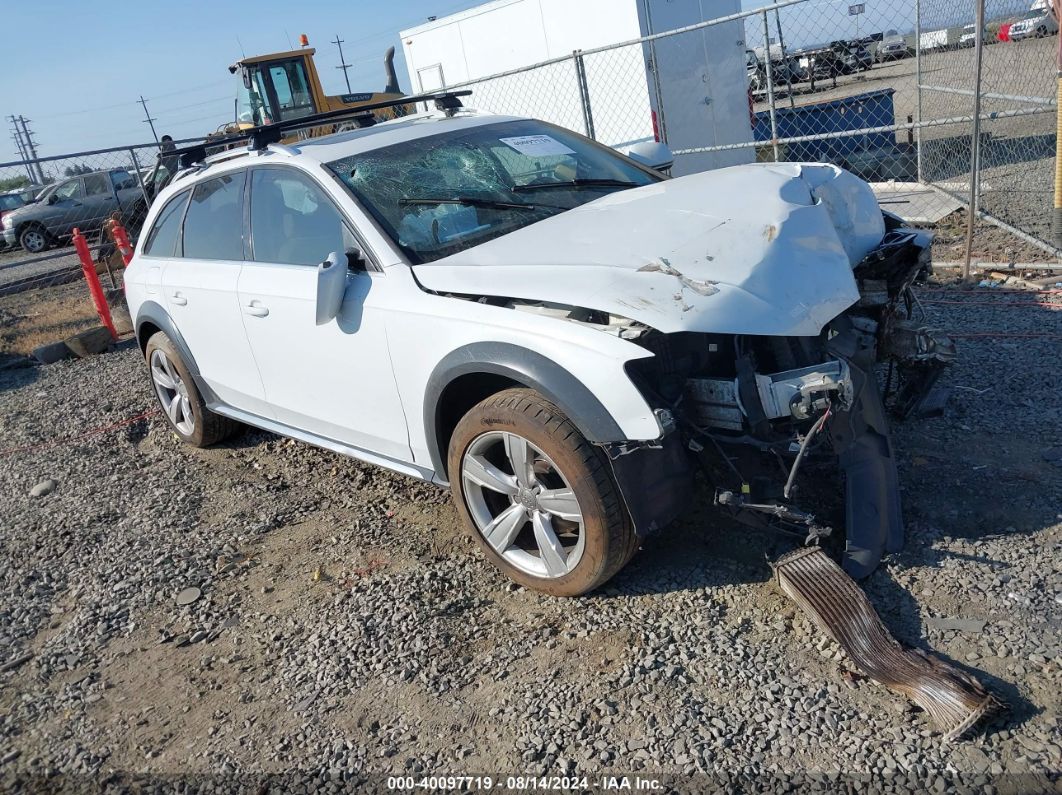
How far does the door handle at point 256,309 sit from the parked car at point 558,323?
0.02m

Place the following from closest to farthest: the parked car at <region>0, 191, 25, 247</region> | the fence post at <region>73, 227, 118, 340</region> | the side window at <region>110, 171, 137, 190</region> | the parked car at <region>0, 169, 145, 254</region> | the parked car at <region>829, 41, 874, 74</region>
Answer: the fence post at <region>73, 227, 118, 340</region>
the parked car at <region>829, 41, 874, 74</region>
the side window at <region>110, 171, 137, 190</region>
the parked car at <region>0, 169, 145, 254</region>
the parked car at <region>0, 191, 25, 247</region>

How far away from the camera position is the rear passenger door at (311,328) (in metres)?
3.70

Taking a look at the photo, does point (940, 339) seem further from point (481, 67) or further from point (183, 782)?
point (481, 67)

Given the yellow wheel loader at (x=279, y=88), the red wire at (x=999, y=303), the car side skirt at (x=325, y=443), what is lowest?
the red wire at (x=999, y=303)

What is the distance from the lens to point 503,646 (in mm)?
3143

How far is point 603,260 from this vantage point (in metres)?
3.13

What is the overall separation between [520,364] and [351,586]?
138 cm

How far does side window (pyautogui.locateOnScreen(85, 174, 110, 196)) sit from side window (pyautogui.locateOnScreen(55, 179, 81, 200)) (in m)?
0.44

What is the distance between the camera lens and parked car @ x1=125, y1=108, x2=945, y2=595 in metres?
2.93

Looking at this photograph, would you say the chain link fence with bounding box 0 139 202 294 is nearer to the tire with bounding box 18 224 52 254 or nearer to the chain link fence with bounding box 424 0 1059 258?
the tire with bounding box 18 224 52 254

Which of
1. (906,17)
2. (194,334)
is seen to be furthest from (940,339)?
(906,17)

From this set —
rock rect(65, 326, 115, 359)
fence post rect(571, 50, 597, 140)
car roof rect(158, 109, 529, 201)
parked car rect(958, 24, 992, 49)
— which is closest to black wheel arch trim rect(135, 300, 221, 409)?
car roof rect(158, 109, 529, 201)

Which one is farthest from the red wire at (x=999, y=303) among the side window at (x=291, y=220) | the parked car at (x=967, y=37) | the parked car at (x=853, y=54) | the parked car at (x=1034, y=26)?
the parked car at (x=853, y=54)

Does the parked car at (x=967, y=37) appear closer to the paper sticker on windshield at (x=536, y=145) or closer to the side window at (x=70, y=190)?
the paper sticker on windshield at (x=536, y=145)
